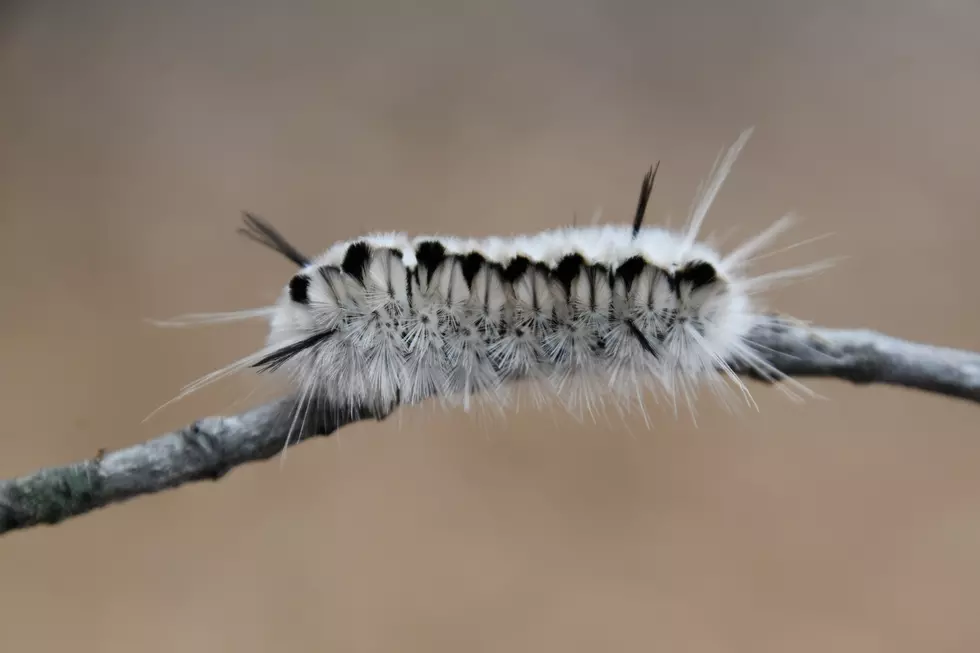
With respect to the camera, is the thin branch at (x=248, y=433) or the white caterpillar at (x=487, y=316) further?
the white caterpillar at (x=487, y=316)

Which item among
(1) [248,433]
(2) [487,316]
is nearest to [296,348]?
(1) [248,433]

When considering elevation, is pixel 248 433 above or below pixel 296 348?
below

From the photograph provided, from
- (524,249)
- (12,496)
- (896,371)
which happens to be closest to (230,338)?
(12,496)

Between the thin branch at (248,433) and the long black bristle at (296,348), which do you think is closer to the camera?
the thin branch at (248,433)

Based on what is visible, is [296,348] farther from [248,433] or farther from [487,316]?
[487,316]

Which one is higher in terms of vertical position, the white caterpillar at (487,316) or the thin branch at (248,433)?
the white caterpillar at (487,316)
